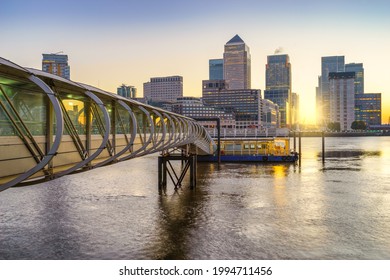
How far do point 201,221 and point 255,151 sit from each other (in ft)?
148

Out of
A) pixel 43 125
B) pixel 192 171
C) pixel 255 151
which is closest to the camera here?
pixel 43 125

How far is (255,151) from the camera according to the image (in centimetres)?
6794

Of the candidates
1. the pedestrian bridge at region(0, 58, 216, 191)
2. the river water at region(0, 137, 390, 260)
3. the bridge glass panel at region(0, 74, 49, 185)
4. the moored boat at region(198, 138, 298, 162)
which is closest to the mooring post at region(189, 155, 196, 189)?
the river water at region(0, 137, 390, 260)

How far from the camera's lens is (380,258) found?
17.6m

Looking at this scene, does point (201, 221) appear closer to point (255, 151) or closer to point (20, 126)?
point (20, 126)

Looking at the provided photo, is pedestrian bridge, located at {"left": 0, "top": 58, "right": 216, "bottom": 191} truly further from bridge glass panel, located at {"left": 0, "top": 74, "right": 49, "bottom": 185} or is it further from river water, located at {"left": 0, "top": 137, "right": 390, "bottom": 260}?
river water, located at {"left": 0, "top": 137, "right": 390, "bottom": 260}

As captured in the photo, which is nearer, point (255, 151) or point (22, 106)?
point (22, 106)

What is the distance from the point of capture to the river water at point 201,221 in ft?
60.6

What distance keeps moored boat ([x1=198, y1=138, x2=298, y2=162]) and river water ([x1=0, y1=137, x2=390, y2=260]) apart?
22098 mm

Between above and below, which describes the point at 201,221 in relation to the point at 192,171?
below

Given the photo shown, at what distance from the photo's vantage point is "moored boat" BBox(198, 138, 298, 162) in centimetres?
6412

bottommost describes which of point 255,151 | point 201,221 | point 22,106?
point 201,221

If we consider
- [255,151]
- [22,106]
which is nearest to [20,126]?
[22,106]
